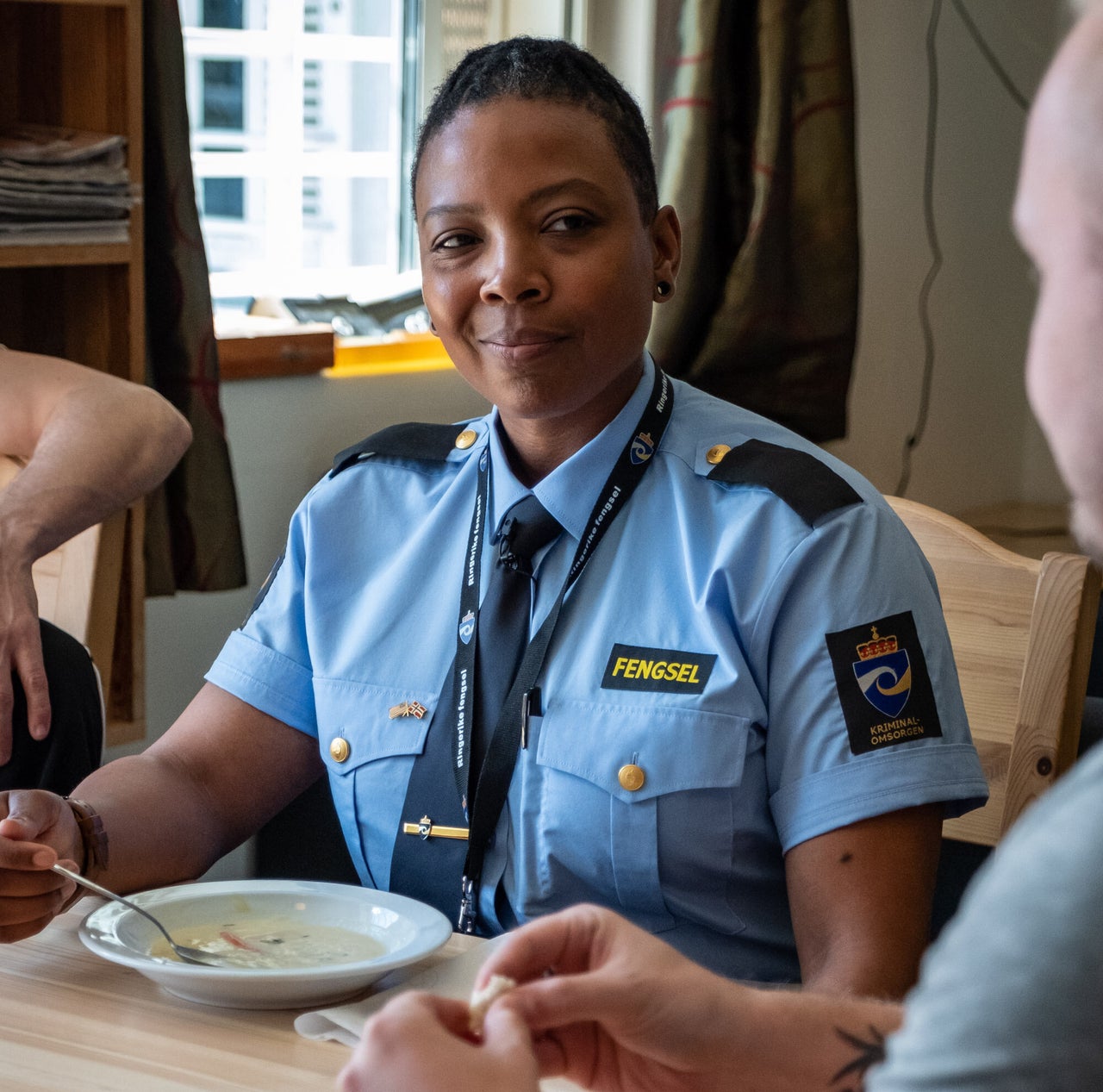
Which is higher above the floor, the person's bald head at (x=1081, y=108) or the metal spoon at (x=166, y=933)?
the person's bald head at (x=1081, y=108)

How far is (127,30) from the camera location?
2068 millimetres

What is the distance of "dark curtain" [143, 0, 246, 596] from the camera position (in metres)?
2.22

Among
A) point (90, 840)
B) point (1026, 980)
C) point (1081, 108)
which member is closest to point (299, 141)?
point (90, 840)

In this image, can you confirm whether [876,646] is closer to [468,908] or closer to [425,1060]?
[468,908]

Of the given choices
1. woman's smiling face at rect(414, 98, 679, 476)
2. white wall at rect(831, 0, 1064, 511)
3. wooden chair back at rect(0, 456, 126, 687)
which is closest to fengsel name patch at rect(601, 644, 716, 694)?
woman's smiling face at rect(414, 98, 679, 476)

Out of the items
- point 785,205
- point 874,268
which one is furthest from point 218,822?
point 874,268

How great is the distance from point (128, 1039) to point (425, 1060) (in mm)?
351

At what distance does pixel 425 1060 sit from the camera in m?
0.61

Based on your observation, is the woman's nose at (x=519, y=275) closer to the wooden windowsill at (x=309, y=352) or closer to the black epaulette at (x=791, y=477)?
the black epaulette at (x=791, y=477)

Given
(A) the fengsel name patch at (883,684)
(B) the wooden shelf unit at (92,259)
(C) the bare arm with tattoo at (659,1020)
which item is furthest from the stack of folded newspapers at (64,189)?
(C) the bare arm with tattoo at (659,1020)

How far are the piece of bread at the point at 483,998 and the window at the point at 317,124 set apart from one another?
2183mm

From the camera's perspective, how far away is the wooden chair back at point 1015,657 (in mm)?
1411

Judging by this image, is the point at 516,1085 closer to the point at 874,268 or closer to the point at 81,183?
the point at 81,183

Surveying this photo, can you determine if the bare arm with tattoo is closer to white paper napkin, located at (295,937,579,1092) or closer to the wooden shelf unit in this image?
white paper napkin, located at (295,937,579,1092)
